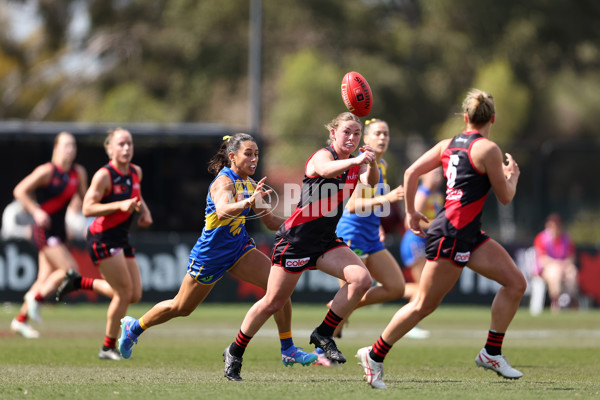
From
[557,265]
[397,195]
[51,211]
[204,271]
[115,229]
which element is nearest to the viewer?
[204,271]

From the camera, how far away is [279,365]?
33.2ft

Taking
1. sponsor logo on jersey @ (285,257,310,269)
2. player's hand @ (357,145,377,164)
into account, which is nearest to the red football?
player's hand @ (357,145,377,164)

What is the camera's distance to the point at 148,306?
19.4 meters

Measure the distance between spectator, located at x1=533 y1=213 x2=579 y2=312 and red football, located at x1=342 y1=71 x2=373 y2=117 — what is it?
11697 mm

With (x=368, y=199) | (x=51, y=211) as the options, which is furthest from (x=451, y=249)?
(x=51, y=211)

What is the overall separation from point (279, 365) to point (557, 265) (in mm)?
10885

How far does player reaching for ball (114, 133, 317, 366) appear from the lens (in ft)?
28.6

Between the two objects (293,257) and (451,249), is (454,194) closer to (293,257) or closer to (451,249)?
(451,249)

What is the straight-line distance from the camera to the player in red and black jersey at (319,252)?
27.3 feet

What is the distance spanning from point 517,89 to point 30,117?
67.7 feet

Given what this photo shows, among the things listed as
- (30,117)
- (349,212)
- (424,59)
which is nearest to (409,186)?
(349,212)

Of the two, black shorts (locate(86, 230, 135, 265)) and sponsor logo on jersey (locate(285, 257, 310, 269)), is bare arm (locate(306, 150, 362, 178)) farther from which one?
black shorts (locate(86, 230, 135, 265))

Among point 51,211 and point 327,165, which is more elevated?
point 327,165

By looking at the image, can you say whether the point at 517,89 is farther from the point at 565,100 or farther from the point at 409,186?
the point at 409,186
